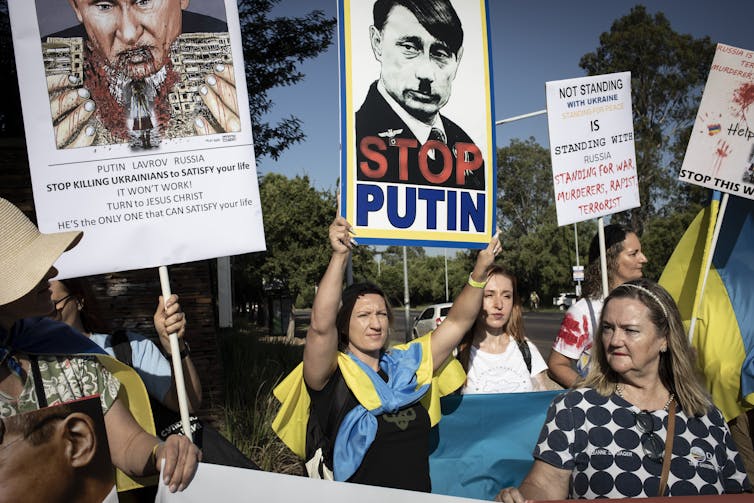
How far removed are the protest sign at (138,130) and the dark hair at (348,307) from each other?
586mm

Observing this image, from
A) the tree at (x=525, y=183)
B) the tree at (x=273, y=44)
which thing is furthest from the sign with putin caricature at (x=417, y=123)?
the tree at (x=525, y=183)

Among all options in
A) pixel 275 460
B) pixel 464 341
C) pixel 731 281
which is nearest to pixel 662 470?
pixel 464 341

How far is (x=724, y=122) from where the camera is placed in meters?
4.00

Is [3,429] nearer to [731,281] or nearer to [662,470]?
[662,470]

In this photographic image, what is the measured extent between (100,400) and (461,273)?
224ft

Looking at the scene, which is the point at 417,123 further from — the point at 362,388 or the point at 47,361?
the point at 47,361

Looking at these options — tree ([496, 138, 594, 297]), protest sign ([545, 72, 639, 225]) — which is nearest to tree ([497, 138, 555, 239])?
tree ([496, 138, 594, 297])

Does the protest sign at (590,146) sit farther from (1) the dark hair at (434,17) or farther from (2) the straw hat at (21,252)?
(2) the straw hat at (21,252)

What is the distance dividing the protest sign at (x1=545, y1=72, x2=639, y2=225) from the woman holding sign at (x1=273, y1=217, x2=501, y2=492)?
4.97ft

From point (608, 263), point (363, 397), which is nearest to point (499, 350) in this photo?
point (608, 263)

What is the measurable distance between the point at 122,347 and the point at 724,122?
11.8 feet

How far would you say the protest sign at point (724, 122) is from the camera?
3.97 meters

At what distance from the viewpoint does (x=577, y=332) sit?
Answer: 3.69m

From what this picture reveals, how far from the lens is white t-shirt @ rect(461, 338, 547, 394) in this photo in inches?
138
